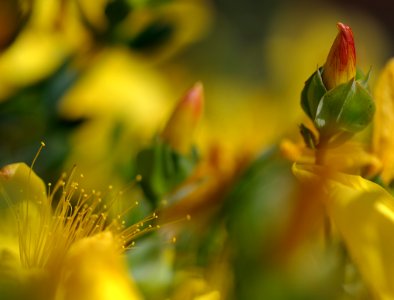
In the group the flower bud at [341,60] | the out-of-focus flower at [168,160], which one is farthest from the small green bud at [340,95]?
the out-of-focus flower at [168,160]

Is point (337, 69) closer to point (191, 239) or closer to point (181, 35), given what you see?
point (191, 239)

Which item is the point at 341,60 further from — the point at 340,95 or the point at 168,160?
the point at 168,160

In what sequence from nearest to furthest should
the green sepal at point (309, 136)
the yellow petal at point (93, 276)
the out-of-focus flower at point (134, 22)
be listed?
the yellow petal at point (93, 276) → the green sepal at point (309, 136) → the out-of-focus flower at point (134, 22)

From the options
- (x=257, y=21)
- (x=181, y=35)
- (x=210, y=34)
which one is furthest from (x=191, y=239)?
(x=257, y=21)

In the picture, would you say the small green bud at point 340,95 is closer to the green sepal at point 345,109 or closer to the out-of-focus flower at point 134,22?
the green sepal at point 345,109

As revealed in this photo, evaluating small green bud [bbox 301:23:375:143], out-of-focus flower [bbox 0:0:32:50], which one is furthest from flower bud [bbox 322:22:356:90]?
out-of-focus flower [bbox 0:0:32:50]

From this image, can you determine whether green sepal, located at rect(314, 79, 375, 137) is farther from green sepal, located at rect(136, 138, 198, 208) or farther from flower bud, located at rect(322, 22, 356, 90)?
green sepal, located at rect(136, 138, 198, 208)

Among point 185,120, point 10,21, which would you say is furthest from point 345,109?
point 10,21
